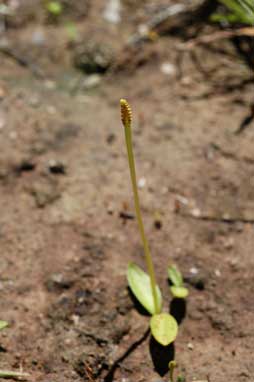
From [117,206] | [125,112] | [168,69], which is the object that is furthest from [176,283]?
[168,69]

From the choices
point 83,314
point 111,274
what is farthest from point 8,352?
point 111,274

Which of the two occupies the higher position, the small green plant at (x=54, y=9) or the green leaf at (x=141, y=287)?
the small green plant at (x=54, y=9)

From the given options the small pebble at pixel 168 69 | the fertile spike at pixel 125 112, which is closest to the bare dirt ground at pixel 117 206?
the small pebble at pixel 168 69

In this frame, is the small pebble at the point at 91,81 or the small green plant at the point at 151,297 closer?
the small green plant at the point at 151,297

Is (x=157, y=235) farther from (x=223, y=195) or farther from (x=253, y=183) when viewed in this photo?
(x=253, y=183)

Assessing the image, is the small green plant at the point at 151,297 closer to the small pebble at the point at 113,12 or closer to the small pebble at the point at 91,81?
the small pebble at the point at 91,81
